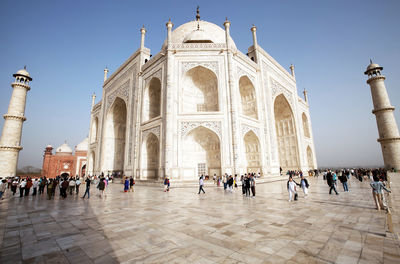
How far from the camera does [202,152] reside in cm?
1630

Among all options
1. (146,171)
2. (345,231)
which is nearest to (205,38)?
(146,171)

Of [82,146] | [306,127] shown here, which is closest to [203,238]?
[306,127]

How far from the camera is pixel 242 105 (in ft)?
65.8

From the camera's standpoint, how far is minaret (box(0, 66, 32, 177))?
20344mm

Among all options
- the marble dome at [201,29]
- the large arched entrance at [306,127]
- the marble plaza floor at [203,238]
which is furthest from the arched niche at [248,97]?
the large arched entrance at [306,127]

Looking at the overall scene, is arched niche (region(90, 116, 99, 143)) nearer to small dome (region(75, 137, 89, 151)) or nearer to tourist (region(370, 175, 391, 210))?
small dome (region(75, 137, 89, 151))

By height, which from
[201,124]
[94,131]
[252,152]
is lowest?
[252,152]

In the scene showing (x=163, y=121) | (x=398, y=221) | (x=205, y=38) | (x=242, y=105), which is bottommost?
(x=398, y=221)

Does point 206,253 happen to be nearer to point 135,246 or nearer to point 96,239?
point 135,246

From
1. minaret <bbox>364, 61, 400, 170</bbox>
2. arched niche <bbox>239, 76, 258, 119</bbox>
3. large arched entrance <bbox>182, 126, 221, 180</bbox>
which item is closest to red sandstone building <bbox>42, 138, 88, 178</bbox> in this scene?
large arched entrance <bbox>182, 126, 221, 180</bbox>

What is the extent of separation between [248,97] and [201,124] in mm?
7387

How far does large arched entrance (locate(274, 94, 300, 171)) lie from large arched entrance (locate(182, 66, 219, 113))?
10781mm

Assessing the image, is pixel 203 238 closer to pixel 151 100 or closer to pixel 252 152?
pixel 252 152

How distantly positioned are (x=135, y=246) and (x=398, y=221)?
5.41 meters
